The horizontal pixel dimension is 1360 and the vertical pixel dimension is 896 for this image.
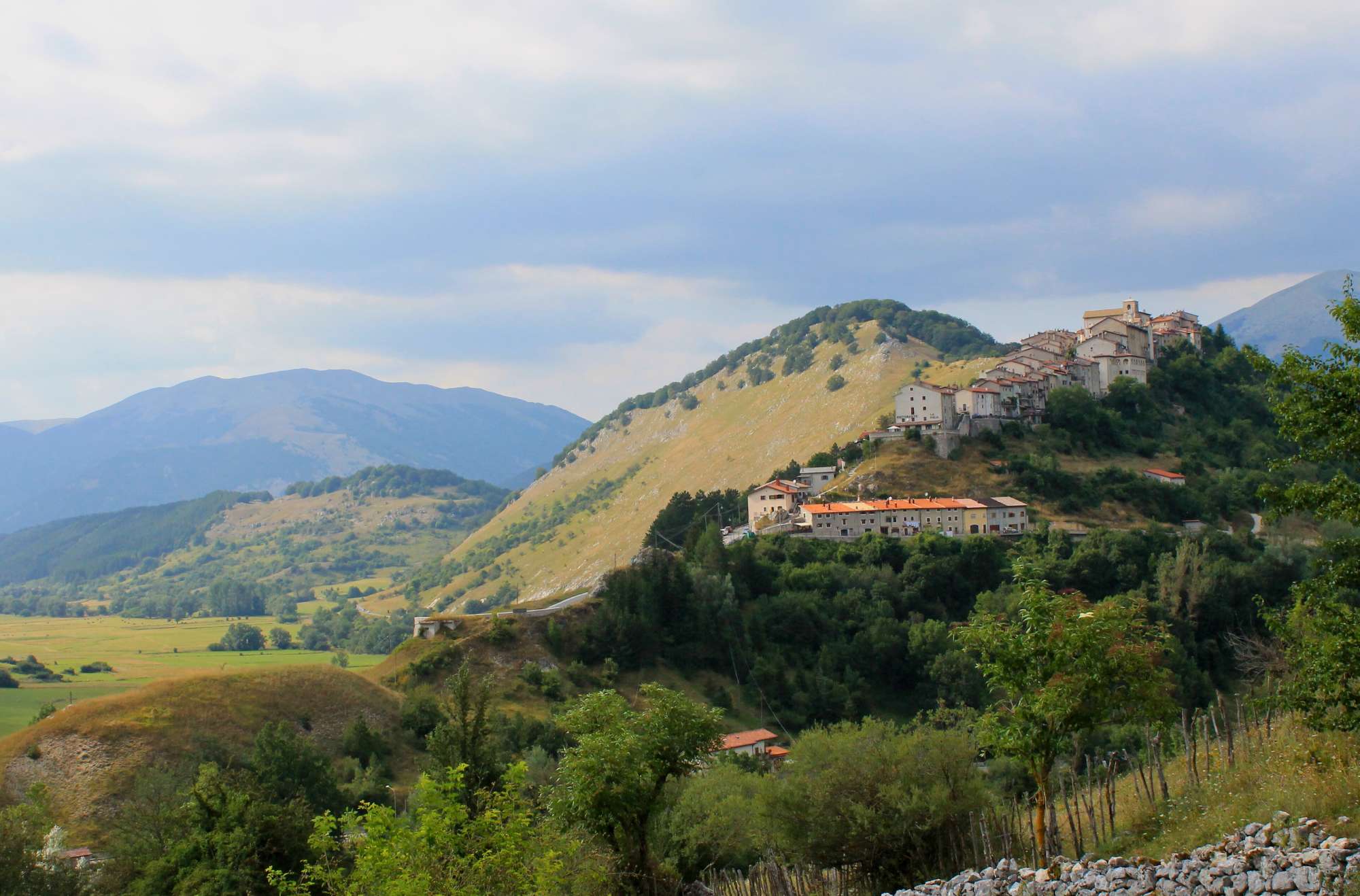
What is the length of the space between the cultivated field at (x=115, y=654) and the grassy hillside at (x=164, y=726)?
4.44m

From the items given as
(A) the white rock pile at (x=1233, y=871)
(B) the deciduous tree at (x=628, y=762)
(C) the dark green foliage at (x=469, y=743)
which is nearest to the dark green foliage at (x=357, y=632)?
(C) the dark green foliage at (x=469, y=743)

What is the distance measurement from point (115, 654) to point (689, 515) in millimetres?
78538

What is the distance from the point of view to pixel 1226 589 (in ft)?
249

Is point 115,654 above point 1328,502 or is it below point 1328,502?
below

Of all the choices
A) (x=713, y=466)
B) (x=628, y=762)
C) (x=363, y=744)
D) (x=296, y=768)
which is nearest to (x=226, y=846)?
(x=628, y=762)

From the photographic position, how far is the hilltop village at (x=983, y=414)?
88.2 m

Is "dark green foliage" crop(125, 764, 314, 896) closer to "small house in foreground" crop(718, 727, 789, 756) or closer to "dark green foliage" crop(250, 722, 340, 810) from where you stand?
"dark green foliage" crop(250, 722, 340, 810)

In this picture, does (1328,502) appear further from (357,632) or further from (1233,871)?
(357,632)

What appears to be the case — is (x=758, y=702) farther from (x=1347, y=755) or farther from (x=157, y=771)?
(x=1347, y=755)

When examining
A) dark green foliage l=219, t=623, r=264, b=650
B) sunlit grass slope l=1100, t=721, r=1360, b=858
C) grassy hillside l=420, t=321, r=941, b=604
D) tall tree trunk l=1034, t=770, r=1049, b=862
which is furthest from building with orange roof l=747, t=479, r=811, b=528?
dark green foliage l=219, t=623, r=264, b=650

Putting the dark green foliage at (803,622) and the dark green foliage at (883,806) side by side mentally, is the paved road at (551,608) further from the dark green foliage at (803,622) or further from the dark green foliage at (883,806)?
the dark green foliage at (883,806)

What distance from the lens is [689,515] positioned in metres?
98.8

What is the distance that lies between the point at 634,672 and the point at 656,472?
5146 inches

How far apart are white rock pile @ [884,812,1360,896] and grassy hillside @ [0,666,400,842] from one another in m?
35.9
